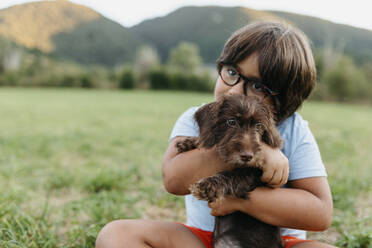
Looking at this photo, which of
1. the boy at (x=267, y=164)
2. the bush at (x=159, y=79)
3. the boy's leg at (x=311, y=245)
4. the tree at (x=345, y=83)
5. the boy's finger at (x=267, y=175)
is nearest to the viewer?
the boy's finger at (x=267, y=175)

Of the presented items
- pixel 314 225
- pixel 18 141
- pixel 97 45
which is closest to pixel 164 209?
pixel 314 225

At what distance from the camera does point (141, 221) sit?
235cm

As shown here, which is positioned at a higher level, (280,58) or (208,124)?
(280,58)

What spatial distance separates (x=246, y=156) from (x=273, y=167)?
22cm

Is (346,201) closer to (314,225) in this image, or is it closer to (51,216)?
(314,225)

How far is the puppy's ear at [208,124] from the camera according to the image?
2.14 meters

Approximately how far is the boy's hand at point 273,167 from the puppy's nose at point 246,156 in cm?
13

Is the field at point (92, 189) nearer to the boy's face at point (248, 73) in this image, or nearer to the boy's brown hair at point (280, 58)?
the boy's brown hair at point (280, 58)

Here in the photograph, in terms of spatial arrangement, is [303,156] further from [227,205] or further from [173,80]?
[173,80]

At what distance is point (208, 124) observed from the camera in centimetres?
217

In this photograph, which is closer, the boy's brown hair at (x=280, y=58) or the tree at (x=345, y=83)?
the boy's brown hair at (x=280, y=58)

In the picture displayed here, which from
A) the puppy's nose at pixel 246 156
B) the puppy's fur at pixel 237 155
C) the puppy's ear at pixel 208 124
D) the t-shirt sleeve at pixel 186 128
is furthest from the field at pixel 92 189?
the puppy's nose at pixel 246 156

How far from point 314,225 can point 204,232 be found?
2.91 feet

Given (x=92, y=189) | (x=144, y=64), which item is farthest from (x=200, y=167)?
(x=144, y=64)
